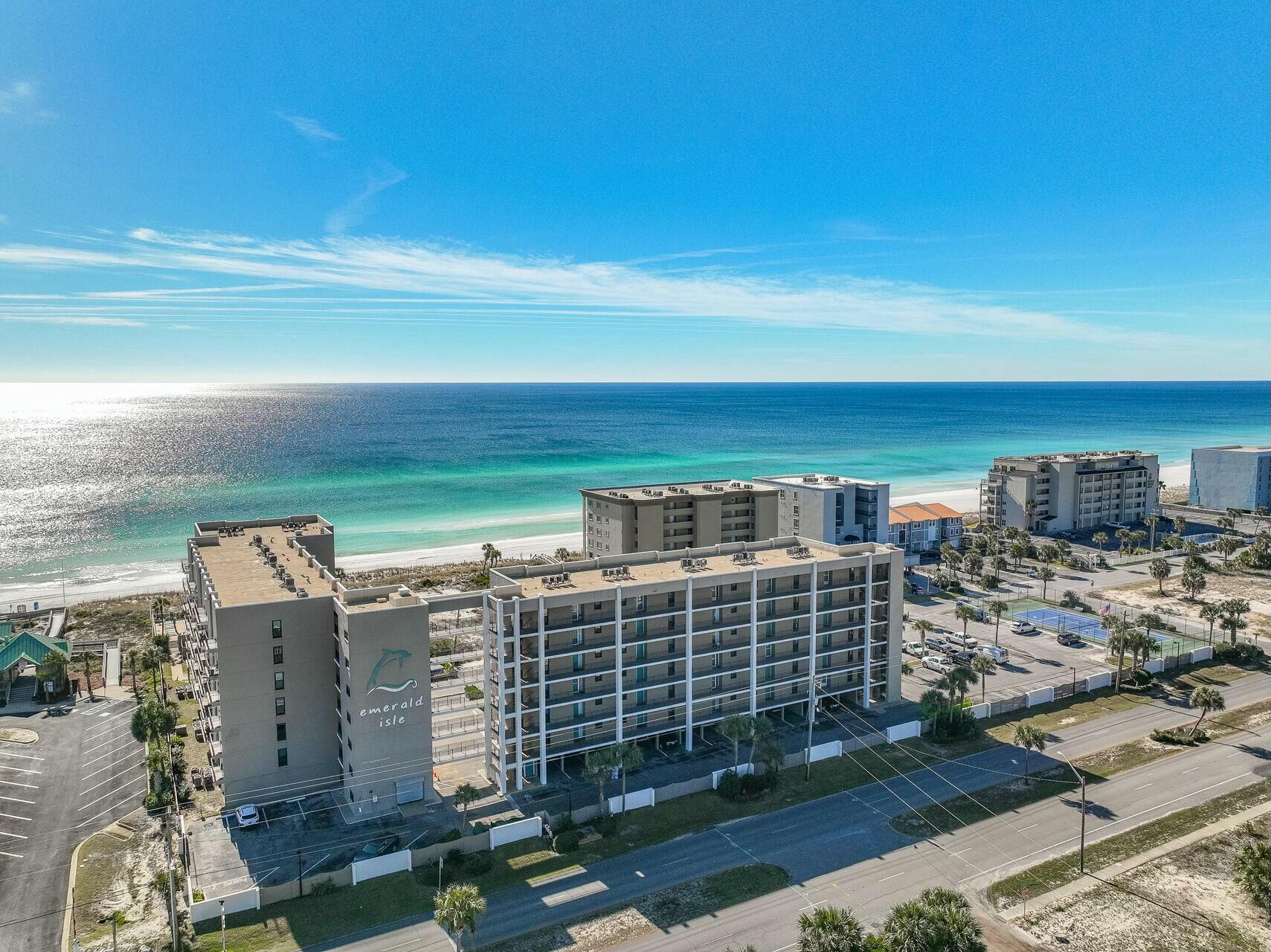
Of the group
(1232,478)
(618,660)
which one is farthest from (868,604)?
(1232,478)

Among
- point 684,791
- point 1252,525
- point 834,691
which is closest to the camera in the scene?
point 684,791

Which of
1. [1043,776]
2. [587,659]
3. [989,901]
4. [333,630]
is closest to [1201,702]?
[1043,776]

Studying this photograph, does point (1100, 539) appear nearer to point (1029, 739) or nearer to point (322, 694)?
point (1029, 739)

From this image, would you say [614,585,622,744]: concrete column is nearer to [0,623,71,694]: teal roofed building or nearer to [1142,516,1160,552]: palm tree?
[0,623,71,694]: teal roofed building

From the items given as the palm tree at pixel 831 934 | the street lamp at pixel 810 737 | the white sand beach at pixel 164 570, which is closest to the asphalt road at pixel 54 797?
the palm tree at pixel 831 934

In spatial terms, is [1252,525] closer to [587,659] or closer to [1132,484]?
[1132,484]

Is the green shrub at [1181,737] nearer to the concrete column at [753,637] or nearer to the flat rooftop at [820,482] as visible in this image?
the concrete column at [753,637]

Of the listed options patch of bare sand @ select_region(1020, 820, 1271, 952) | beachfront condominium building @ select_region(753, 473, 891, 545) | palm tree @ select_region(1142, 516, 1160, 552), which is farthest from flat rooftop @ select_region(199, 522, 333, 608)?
palm tree @ select_region(1142, 516, 1160, 552)
